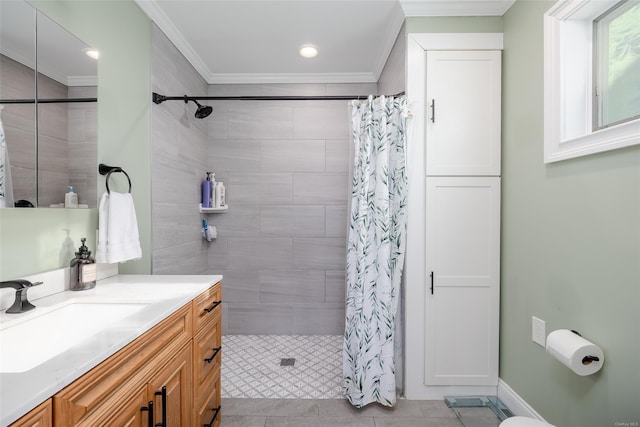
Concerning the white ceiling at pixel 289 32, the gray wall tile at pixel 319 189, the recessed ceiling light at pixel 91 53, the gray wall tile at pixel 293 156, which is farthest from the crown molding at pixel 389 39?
the recessed ceiling light at pixel 91 53

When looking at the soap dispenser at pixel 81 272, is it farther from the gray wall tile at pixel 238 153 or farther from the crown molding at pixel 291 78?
the crown molding at pixel 291 78

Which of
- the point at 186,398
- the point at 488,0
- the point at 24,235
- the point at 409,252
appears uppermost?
the point at 488,0

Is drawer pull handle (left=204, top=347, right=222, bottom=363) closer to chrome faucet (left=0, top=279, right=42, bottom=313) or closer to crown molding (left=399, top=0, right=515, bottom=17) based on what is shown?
chrome faucet (left=0, top=279, right=42, bottom=313)

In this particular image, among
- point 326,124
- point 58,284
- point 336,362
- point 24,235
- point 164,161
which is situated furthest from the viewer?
point 326,124

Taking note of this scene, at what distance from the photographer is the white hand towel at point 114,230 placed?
4.90 feet

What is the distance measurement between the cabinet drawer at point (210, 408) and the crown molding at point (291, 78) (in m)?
2.58

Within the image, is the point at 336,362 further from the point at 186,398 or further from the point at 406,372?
the point at 186,398

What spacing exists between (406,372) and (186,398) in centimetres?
135

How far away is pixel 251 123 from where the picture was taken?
2.92 m

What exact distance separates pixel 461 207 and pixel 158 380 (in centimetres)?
185

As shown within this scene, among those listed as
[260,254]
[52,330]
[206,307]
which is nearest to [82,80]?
[52,330]

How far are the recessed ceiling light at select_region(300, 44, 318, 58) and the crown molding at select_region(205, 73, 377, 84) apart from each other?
34 cm

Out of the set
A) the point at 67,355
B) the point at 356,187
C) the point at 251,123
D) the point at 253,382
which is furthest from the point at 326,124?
the point at 67,355

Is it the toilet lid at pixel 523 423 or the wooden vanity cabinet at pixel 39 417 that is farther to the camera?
the toilet lid at pixel 523 423
